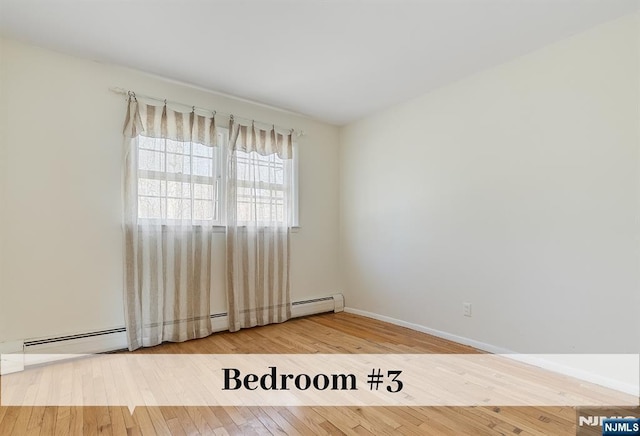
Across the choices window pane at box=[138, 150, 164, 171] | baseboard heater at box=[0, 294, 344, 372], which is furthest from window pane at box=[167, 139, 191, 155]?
baseboard heater at box=[0, 294, 344, 372]

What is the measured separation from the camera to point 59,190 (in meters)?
2.41

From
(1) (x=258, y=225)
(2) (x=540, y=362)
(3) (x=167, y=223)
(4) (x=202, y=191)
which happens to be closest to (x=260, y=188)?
(1) (x=258, y=225)

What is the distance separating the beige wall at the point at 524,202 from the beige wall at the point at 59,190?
8.46 feet

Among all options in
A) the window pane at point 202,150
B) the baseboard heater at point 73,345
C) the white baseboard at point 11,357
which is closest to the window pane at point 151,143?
the window pane at point 202,150

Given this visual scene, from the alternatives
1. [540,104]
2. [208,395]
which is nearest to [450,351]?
[208,395]

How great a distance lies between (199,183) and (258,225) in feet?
2.37

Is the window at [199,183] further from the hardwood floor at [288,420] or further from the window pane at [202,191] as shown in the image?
the hardwood floor at [288,420]

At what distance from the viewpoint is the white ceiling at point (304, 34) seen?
76.9 inches

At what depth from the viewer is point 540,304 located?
2.35 metres

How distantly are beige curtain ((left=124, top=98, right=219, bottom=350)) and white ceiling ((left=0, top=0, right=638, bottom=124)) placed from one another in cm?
51

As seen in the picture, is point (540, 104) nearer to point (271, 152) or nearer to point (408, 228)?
point (408, 228)

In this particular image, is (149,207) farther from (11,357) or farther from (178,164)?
(11,357)

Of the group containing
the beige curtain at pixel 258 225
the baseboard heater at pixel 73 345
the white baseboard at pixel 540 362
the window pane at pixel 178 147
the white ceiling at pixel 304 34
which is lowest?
the white baseboard at pixel 540 362

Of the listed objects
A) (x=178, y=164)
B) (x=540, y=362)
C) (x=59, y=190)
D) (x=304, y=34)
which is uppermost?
(x=304, y=34)
